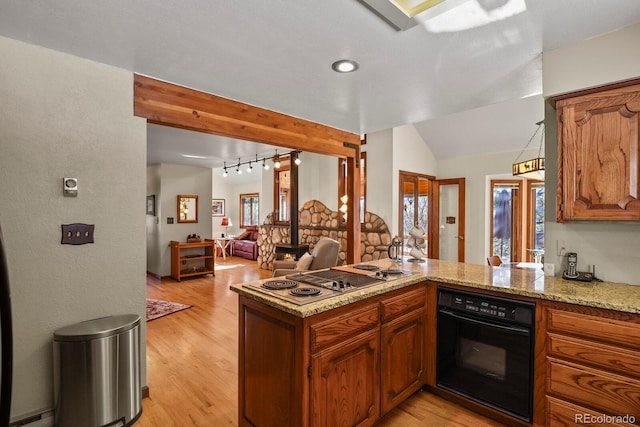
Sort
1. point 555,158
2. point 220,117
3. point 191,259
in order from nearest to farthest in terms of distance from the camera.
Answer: point 555,158, point 220,117, point 191,259

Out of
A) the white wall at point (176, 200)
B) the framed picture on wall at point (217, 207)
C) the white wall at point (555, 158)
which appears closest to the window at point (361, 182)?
the white wall at point (176, 200)

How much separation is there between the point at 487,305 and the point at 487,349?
1.02ft

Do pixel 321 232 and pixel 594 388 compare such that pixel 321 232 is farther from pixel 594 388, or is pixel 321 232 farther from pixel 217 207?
pixel 217 207

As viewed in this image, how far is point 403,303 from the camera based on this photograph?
224 cm

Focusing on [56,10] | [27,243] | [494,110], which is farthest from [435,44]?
[494,110]

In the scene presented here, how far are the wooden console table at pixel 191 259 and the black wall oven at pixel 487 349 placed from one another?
214 inches

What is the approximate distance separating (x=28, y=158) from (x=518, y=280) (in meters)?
3.33

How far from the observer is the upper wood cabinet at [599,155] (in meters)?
1.92

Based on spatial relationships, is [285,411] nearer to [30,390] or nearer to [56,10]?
[30,390]

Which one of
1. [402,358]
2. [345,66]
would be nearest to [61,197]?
[345,66]

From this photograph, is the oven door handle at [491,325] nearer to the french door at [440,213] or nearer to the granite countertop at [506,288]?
the granite countertop at [506,288]

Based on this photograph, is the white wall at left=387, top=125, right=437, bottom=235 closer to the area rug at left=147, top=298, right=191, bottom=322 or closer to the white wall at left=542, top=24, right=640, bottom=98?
the white wall at left=542, top=24, right=640, bottom=98

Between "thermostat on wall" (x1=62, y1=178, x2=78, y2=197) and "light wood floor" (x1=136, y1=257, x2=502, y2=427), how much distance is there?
159 cm

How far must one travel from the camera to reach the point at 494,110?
4.73m
